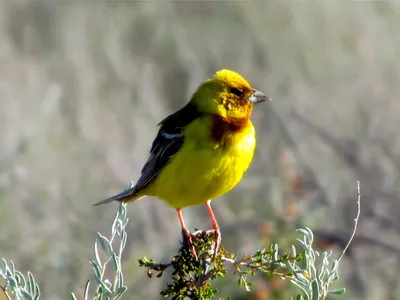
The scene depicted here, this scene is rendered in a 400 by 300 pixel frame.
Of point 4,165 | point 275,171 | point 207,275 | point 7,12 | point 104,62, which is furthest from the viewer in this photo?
point 7,12

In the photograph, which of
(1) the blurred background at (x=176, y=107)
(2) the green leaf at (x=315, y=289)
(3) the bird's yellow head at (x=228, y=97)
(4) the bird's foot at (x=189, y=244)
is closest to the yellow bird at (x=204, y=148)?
(3) the bird's yellow head at (x=228, y=97)

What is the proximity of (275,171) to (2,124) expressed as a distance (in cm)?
268

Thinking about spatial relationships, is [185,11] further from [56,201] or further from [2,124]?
[56,201]

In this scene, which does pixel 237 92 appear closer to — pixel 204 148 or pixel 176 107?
pixel 204 148

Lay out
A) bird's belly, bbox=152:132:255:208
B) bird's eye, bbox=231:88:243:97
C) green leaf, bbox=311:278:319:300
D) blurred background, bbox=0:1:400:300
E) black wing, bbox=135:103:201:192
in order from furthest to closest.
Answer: blurred background, bbox=0:1:400:300 → bird's eye, bbox=231:88:243:97 → black wing, bbox=135:103:201:192 → bird's belly, bbox=152:132:255:208 → green leaf, bbox=311:278:319:300

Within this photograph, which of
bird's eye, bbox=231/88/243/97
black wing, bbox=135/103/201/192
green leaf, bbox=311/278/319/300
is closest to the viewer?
green leaf, bbox=311/278/319/300

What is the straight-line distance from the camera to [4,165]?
299 inches

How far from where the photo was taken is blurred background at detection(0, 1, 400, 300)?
680 centimetres

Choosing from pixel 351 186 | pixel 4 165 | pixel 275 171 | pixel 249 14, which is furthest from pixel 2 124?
pixel 249 14

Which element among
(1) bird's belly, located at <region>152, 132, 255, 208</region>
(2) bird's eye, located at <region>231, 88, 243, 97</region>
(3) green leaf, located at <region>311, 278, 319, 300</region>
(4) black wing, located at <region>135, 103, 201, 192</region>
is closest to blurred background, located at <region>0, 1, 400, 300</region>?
(4) black wing, located at <region>135, 103, 201, 192</region>

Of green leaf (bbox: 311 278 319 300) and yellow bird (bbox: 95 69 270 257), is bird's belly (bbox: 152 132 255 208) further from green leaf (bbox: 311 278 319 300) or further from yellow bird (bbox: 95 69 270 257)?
green leaf (bbox: 311 278 319 300)

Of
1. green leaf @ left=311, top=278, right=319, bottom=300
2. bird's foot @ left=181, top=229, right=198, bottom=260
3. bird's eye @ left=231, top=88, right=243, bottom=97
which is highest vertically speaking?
bird's eye @ left=231, top=88, right=243, bottom=97

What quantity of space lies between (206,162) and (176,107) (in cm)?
607

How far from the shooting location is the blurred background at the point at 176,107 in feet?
22.3
